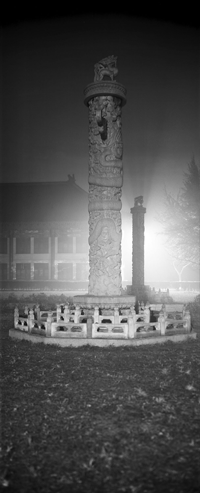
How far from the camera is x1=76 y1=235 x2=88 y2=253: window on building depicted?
135ft

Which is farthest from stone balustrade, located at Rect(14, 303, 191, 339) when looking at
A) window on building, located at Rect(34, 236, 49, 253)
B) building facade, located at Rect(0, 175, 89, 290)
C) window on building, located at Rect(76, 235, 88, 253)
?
window on building, located at Rect(34, 236, 49, 253)

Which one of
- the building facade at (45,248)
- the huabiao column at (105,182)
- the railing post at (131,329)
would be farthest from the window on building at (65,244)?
the railing post at (131,329)

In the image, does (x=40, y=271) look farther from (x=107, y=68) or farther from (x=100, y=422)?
(x=100, y=422)

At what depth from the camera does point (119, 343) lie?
9641 millimetres

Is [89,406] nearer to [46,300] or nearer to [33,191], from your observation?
[46,300]

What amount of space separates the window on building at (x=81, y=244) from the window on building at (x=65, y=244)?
2.36 feet

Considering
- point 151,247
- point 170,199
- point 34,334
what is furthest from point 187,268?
point 34,334

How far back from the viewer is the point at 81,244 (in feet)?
135

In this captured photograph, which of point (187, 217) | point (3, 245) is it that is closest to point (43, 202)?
point (3, 245)

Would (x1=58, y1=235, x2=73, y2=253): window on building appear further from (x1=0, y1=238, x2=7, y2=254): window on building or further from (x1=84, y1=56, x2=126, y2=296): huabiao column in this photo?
(x1=84, y1=56, x2=126, y2=296): huabiao column

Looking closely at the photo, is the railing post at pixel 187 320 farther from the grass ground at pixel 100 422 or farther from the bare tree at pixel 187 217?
the bare tree at pixel 187 217

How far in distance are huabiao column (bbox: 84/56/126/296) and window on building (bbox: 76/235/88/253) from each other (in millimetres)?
28646

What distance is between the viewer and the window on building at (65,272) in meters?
41.2

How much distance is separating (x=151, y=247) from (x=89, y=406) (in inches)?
1764
